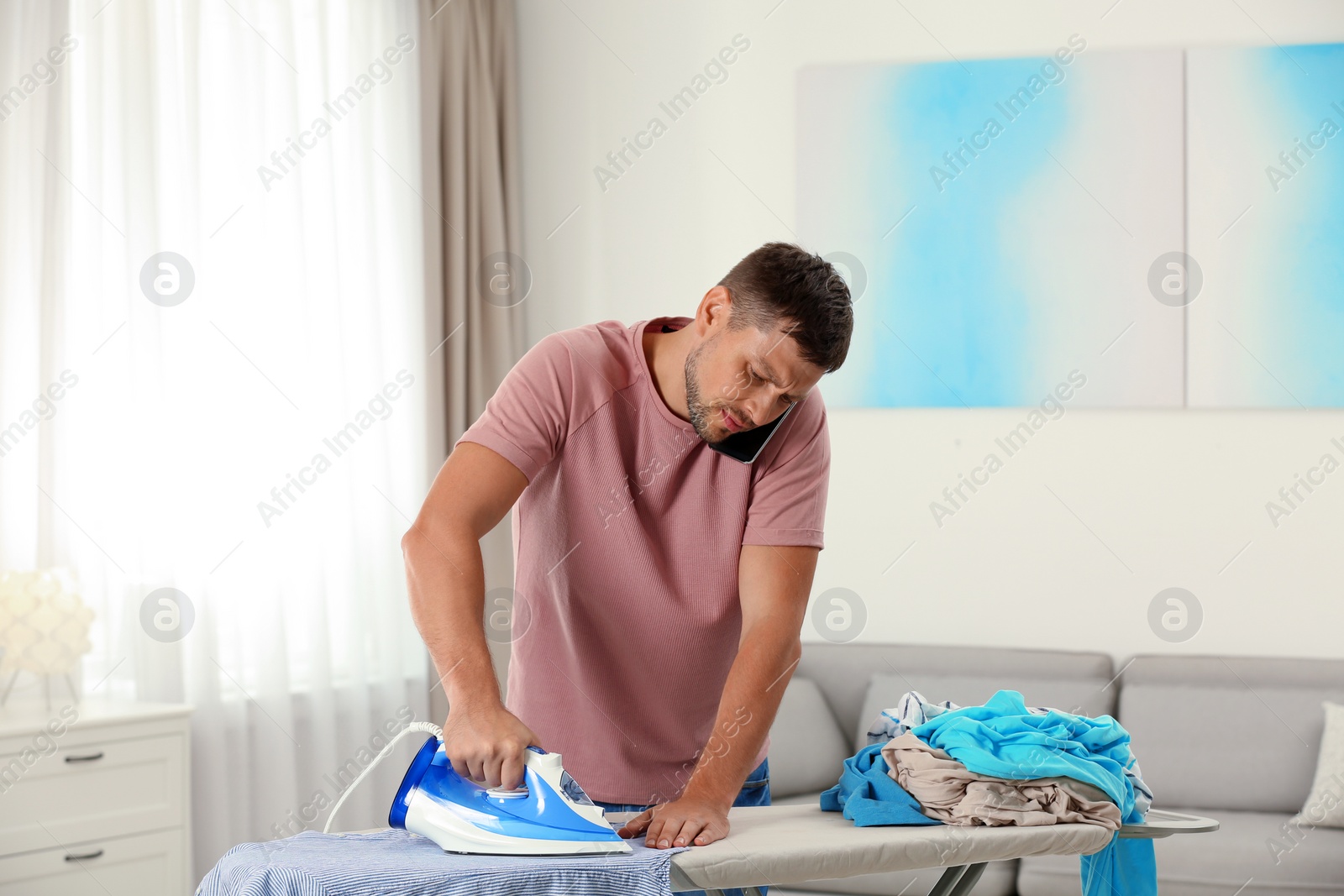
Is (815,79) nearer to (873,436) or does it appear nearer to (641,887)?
(873,436)

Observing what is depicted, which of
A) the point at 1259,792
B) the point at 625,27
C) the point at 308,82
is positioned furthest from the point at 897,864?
the point at 625,27

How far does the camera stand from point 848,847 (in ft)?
4.02

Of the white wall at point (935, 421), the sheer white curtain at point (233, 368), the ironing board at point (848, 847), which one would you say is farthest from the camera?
the white wall at point (935, 421)

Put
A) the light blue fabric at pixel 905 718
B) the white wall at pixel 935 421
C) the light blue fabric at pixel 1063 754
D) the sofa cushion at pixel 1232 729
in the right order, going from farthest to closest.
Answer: the white wall at pixel 935 421 < the sofa cushion at pixel 1232 729 < the light blue fabric at pixel 905 718 < the light blue fabric at pixel 1063 754

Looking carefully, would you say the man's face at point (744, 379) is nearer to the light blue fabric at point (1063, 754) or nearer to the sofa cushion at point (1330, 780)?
the light blue fabric at point (1063, 754)

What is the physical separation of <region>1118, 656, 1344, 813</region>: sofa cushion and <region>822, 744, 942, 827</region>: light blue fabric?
164cm

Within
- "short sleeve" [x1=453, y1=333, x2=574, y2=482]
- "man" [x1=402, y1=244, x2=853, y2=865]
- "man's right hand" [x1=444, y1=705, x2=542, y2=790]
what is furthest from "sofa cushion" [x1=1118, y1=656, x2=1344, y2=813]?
"man's right hand" [x1=444, y1=705, x2=542, y2=790]

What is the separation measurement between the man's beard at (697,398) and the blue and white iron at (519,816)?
0.45 metres

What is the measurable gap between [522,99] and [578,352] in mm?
2520

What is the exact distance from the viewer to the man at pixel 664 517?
1.39 metres

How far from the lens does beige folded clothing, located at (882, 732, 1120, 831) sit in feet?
4.65

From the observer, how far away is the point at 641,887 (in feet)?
3.64

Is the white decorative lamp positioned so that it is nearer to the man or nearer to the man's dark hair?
the man

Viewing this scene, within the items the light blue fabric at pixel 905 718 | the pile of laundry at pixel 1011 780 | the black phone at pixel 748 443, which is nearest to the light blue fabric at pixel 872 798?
the pile of laundry at pixel 1011 780
